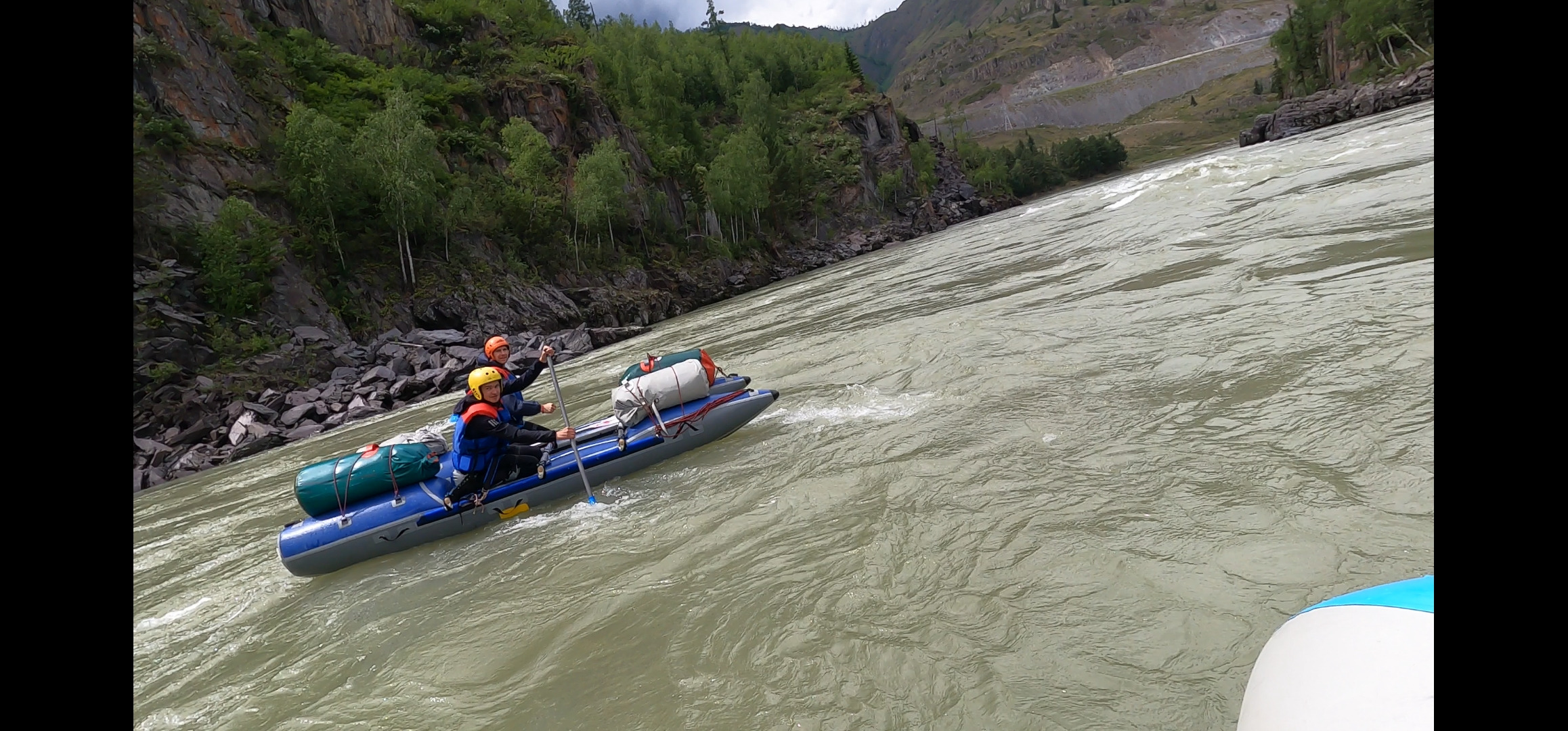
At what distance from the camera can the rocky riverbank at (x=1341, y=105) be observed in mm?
50406

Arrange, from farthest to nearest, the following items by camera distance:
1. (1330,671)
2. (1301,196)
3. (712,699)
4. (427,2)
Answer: (427,2)
(1301,196)
(712,699)
(1330,671)

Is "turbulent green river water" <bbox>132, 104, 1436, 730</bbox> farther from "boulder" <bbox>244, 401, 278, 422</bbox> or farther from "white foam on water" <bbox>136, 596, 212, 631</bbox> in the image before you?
"boulder" <bbox>244, 401, 278, 422</bbox>

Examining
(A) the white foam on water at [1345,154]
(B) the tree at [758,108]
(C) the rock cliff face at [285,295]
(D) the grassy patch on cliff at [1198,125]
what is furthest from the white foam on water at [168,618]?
(D) the grassy patch on cliff at [1198,125]

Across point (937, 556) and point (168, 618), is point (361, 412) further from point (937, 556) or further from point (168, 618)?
point (937, 556)

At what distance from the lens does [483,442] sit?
25.3 feet

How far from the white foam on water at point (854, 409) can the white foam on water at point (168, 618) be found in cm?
625

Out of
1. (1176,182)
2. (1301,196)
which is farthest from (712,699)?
(1176,182)

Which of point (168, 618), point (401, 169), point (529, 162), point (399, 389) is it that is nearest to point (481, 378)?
point (168, 618)

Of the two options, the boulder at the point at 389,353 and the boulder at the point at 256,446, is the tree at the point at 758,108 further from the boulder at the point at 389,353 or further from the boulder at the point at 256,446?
the boulder at the point at 256,446

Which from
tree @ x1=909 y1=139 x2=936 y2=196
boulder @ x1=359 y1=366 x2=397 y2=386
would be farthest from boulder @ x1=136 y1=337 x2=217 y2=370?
tree @ x1=909 y1=139 x2=936 y2=196
